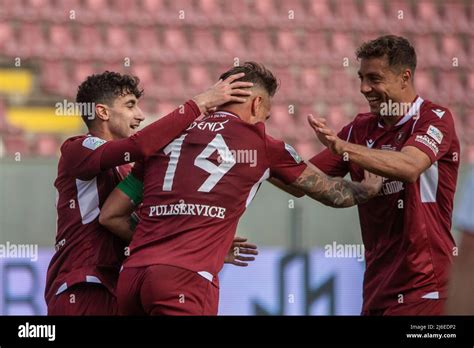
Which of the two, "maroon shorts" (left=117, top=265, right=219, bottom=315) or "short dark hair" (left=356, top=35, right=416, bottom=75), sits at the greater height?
"short dark hair" (left=356, top=35, right=416, bottom=75)

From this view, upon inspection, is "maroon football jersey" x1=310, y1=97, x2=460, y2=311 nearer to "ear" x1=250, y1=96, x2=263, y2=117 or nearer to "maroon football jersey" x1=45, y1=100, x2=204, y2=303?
"ear" x1=250, y1=96, x2=263, y2=117

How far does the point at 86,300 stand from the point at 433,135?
5.70 feet

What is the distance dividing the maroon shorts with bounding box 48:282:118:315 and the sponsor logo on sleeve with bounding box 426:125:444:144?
5.31ft

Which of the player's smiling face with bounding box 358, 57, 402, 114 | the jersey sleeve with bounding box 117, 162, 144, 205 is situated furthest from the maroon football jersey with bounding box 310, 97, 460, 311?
the jersey sleeve with bounding box 117, 162, 144, 205

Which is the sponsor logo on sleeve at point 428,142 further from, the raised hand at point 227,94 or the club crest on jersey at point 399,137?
the raised hand at point 227,94

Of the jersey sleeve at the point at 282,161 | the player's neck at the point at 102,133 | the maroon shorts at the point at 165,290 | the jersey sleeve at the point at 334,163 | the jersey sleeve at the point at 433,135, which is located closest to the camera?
the maroon shorts at the point at 165,290

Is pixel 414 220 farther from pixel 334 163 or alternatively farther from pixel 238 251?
pixel 238 251

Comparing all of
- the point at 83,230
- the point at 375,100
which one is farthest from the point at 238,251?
the point at 375,100

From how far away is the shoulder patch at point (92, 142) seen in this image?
449 cm

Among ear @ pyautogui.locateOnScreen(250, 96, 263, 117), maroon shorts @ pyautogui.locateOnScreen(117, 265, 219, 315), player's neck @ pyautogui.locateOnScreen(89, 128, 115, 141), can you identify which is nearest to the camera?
maroon shorts @ pyautogui.locateOnScreen(117, 265, 219, 315)

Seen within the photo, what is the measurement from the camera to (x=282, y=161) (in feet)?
13.7

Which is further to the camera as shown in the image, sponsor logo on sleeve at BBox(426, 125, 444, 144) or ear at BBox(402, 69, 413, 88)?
ear at BBox(402, 69, 413, 88)

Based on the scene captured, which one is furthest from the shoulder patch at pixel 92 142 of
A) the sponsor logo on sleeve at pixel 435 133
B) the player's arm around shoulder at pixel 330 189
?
the sponsor logo on sleeve at pixel 435 133

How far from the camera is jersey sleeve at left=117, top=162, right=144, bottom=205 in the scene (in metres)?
4.31
